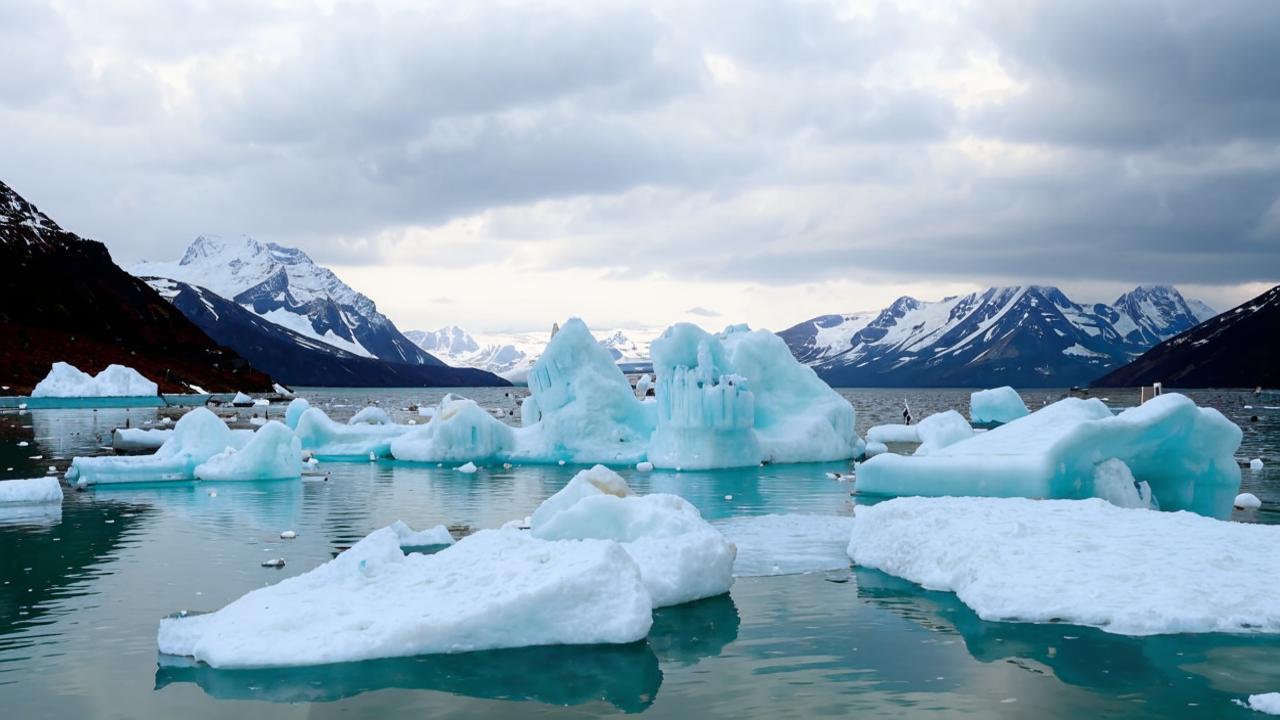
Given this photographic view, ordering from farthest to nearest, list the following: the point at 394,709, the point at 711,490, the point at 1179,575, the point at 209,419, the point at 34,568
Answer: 1. the point at 209,419
2. the point at 711,490
3. the point at 34,568
4. the point at 1179,575
5. the point at 394,709

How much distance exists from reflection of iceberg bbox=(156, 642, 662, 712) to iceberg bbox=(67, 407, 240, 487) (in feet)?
64.7

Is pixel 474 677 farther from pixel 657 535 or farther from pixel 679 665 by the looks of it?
pixel 657 535

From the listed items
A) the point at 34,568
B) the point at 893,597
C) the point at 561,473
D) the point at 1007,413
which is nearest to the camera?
the point at 893,597

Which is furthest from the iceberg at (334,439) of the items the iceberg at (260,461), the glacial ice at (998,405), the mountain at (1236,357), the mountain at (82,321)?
the mountain at (1236,357)

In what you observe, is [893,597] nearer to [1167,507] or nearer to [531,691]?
[531,691]

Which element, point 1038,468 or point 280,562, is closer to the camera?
point 280,562

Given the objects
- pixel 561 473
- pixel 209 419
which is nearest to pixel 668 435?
pixel 561 473

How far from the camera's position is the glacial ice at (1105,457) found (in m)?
18.6

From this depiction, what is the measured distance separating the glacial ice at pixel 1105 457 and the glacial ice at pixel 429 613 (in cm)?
1087

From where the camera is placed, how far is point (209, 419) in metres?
30.4

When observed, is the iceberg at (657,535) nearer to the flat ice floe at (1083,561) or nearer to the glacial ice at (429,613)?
the glacial ice at (429,613)

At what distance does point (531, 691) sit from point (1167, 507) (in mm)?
15780

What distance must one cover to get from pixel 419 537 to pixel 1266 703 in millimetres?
12459

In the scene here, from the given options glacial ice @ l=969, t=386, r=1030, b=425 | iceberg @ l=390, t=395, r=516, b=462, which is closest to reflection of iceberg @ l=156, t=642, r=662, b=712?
iceberg @ l=390, t=395, r=516, b=462
